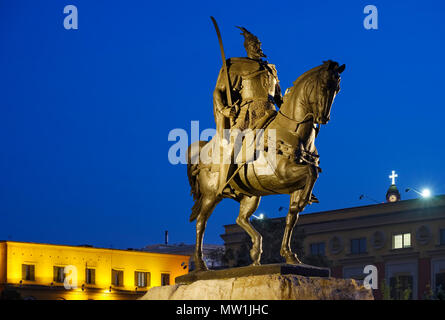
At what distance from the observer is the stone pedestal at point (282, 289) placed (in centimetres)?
1533

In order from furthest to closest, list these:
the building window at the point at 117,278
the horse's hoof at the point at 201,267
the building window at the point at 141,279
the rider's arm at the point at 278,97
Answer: the building window at the point at 141,279
the building window at the point at 117,278
the rider's arm at the point at 278,97
the horse's hoof at the point at 201,267

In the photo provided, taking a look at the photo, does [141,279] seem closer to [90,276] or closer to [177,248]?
[90,276]

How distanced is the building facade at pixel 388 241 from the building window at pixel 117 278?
19.5 metres

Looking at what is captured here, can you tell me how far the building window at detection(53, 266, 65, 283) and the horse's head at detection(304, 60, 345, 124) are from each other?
7124cm

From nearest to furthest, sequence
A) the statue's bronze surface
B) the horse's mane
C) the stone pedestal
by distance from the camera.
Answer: the stone pedestal < the statue's bronze surface < the horse's mane

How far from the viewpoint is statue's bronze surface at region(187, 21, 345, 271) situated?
16328mm

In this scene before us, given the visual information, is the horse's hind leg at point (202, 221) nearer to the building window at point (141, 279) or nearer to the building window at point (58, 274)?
the building window at point (58, 274)

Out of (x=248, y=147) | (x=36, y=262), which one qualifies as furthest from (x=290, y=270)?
(x=36, y=262)

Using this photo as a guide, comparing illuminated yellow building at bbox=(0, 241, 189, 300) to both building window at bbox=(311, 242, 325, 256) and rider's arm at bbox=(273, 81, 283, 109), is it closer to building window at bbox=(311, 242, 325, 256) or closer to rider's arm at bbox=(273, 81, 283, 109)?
building window at bbox=(311, 242, 325, 256)

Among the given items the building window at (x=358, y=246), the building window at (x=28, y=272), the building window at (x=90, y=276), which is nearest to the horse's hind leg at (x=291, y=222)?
the building window at (x=358, y=246)

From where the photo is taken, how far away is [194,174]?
18.5m

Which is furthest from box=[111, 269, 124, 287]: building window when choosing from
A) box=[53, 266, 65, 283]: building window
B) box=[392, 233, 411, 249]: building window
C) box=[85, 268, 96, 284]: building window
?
box=[392, 233, 411, 249]: building window

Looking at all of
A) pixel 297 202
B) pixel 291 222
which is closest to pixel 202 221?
pixel 291 222
